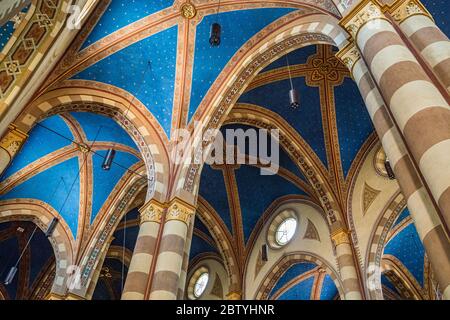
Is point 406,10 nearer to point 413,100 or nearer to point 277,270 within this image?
point 413,100

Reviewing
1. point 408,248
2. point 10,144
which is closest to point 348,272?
point 408,248

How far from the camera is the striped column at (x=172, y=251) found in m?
6.48

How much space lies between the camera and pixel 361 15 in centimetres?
518

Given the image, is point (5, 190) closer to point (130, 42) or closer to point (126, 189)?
point (126, 189)

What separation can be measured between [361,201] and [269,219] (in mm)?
3814

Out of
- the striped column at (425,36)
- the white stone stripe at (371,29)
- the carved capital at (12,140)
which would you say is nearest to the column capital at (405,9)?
the striped column at (425,36)

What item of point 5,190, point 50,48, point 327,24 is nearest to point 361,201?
point 327,24

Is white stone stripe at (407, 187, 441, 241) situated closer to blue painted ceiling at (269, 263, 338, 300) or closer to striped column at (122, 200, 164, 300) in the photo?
striped column at (122, 200, 164, 300)

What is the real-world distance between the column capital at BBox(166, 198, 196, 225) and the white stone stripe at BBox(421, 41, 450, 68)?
16.7 feet

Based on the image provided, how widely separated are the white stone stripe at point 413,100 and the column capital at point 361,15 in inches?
58.7

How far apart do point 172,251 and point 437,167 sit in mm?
4883

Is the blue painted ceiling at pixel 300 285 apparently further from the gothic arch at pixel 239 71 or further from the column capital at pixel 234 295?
the gothic arch at pixel 239 71

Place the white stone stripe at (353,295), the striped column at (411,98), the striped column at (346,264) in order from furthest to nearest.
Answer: the striped column at (346,264), the white stone stripe at (353,295), the striped column at (411,98)

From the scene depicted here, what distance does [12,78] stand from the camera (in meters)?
5.75
